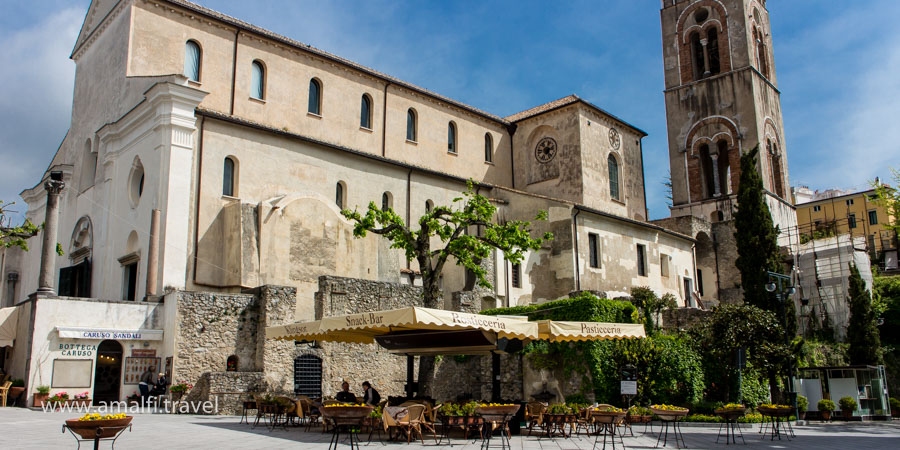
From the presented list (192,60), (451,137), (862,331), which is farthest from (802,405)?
(192,60)

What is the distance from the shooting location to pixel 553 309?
2541 cm

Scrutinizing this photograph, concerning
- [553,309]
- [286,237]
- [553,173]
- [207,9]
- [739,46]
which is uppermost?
[739,46]

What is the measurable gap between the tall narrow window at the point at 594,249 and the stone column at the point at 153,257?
2050 cm

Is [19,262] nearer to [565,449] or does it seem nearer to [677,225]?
[565,449]

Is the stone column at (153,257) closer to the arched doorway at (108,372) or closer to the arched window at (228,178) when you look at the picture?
the arched doorway at (108,372)

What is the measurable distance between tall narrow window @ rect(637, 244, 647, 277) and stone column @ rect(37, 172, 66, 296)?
92.8ft

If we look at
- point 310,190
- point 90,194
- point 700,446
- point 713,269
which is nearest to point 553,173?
point 713,269

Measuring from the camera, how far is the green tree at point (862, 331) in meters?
33.1

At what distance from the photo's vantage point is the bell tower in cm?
4938

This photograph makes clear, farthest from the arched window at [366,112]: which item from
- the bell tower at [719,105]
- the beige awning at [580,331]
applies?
the bell tower at [719,105]

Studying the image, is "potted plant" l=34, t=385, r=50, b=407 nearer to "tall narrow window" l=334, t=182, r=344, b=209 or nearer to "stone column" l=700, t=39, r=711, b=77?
"tall narrow window" l=334, t=182, r=344, b=209

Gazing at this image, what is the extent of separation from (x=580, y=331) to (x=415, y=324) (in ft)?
16.0

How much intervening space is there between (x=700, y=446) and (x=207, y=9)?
87.7 ft

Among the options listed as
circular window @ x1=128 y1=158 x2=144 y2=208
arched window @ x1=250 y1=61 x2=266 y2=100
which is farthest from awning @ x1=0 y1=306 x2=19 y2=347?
arched window @ x1=250 y1=61 x2=266 y2=100
